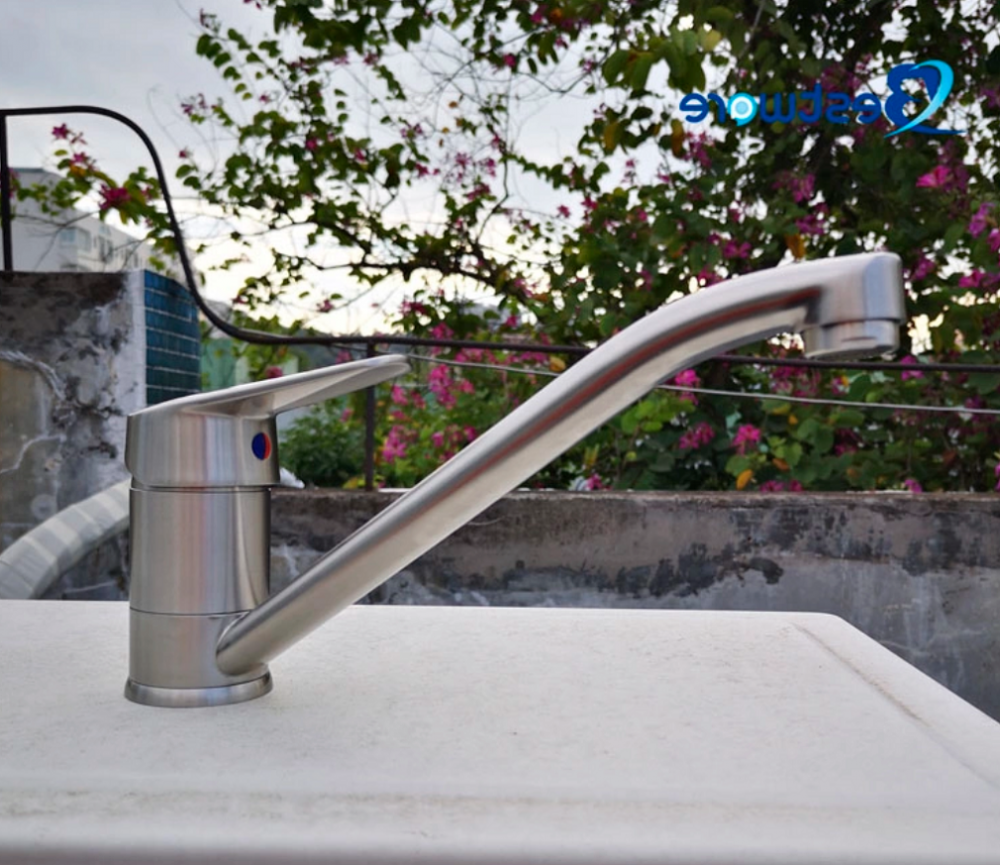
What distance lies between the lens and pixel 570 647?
705 mm

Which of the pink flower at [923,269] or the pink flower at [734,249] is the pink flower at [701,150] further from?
the pink flower at [923,269]

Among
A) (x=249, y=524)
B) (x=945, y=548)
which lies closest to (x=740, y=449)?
(x=945, y=548)

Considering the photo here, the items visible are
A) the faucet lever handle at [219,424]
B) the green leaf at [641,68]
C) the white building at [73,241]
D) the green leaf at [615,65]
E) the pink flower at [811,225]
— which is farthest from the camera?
the white building at [73,241]

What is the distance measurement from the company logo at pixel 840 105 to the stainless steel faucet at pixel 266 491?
10.6 feet

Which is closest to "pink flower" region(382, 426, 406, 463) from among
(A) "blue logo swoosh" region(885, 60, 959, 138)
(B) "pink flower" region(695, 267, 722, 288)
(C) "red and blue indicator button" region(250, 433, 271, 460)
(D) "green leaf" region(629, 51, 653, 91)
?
(B) "pink flower" region(695, 267, 722, 288)

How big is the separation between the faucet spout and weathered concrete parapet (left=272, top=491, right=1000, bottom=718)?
177cm

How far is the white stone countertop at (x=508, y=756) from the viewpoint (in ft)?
1.27

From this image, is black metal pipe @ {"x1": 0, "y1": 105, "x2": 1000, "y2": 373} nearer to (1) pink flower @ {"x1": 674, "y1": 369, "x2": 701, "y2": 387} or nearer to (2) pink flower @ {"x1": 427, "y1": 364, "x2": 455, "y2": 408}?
(1) pink flower @ {"x1": 674, "y1": 369, "x2": 701, "y2": 387}

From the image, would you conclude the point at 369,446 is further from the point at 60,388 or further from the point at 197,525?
the point at 197,525

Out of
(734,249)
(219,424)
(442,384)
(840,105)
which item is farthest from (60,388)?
(840,105)

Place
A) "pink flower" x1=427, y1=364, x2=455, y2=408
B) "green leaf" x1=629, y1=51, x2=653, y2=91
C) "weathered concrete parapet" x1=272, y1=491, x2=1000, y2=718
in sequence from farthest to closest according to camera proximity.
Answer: "pink flower" x1=427, y1=364, x2=455, y2=408, "green leaf" x1=629, y1=51, x2=653, y2=91, "weathered concrete parapet" x1=272, y1=491, x2=1000, y2=718

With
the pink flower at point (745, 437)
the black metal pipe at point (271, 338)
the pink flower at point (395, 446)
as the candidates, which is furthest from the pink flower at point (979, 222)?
the pink flower at point (395, 446)

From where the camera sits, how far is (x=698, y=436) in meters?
3.23

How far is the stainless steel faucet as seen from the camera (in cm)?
45
